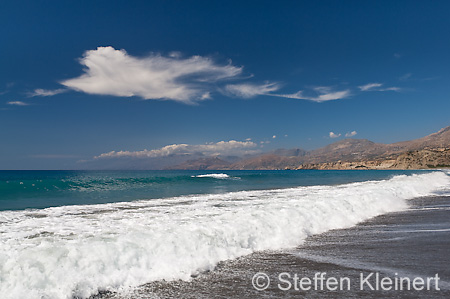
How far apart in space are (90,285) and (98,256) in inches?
31.9

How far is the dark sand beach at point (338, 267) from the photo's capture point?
17.1 ft

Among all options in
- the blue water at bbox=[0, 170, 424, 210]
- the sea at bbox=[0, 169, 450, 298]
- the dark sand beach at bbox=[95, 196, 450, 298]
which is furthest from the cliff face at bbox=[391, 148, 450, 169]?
the dark sand beach at bbox=[95, 196, 450, 298]

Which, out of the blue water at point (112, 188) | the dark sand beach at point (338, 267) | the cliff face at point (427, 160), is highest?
the cliff face at point (427, 160)

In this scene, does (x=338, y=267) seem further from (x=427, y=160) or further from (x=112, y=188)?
(x=427, y=160)

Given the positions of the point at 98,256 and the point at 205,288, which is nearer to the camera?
the point at 205,288

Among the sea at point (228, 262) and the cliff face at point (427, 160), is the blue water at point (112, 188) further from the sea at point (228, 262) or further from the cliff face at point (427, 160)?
the cliff face at point (427, 160)

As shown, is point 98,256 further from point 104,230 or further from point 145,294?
point 104,230

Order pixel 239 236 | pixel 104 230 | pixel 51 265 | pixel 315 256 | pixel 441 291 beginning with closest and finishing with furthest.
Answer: pixel 441 291 < pixel 51 265 < pixel 315 256 < pixel 239 236 < pixel 104 230

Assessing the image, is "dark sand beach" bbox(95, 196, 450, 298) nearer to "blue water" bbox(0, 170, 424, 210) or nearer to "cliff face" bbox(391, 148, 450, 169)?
"blue water" bbox(0, 170, 424, 210)

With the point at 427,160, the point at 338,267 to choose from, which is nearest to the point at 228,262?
the point at 338,267

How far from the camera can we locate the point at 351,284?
218 inches

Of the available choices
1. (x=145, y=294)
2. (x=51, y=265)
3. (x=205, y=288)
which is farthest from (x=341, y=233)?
(x=51, y=265)

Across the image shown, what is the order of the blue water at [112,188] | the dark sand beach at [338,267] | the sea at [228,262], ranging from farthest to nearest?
the blue water at [112,188] < the sea at [228,262] < the dark sand beach at [338,267]

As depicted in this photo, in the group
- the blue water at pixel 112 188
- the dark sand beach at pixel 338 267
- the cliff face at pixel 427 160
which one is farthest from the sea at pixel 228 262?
the cliff face at pixel 427 160
